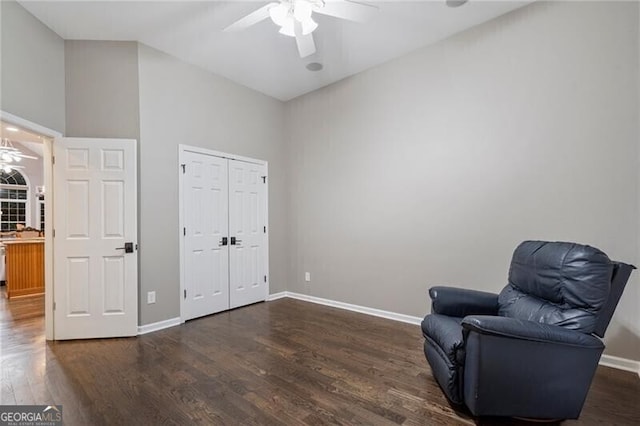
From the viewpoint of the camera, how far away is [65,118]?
3.13 meters

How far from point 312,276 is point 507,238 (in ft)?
8.73

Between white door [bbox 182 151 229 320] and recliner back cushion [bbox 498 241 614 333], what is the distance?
3.30m

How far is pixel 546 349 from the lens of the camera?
1659mm

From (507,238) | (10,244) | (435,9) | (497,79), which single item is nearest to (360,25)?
(435,9)

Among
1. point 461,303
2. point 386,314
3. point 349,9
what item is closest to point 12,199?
point 386,314

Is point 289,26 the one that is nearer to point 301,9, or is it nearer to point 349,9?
point 301,9

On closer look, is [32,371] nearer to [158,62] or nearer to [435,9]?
[158,62]

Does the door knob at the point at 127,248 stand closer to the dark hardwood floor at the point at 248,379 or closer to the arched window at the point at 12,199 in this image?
the dark hardwood floor at the point at 248,379

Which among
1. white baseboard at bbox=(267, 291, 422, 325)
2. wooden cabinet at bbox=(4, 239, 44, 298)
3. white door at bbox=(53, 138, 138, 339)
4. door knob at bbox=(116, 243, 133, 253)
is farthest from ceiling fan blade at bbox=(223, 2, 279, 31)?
wooden cabinet at bbox=(4, 239, 44, 298)

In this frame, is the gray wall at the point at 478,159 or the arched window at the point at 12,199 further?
the arched window at the point at 12,199

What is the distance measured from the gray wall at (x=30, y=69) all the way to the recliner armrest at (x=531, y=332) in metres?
3.88

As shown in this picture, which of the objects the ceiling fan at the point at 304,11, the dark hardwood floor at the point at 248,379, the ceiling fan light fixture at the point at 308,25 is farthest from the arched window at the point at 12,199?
the ceiling fan light fixture at the point at 308,25

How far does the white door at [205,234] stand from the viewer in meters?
3.67

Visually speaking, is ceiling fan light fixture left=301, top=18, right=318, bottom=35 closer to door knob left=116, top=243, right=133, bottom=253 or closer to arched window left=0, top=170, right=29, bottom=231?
door knob left=116, top=243, right=133, bottom=253
